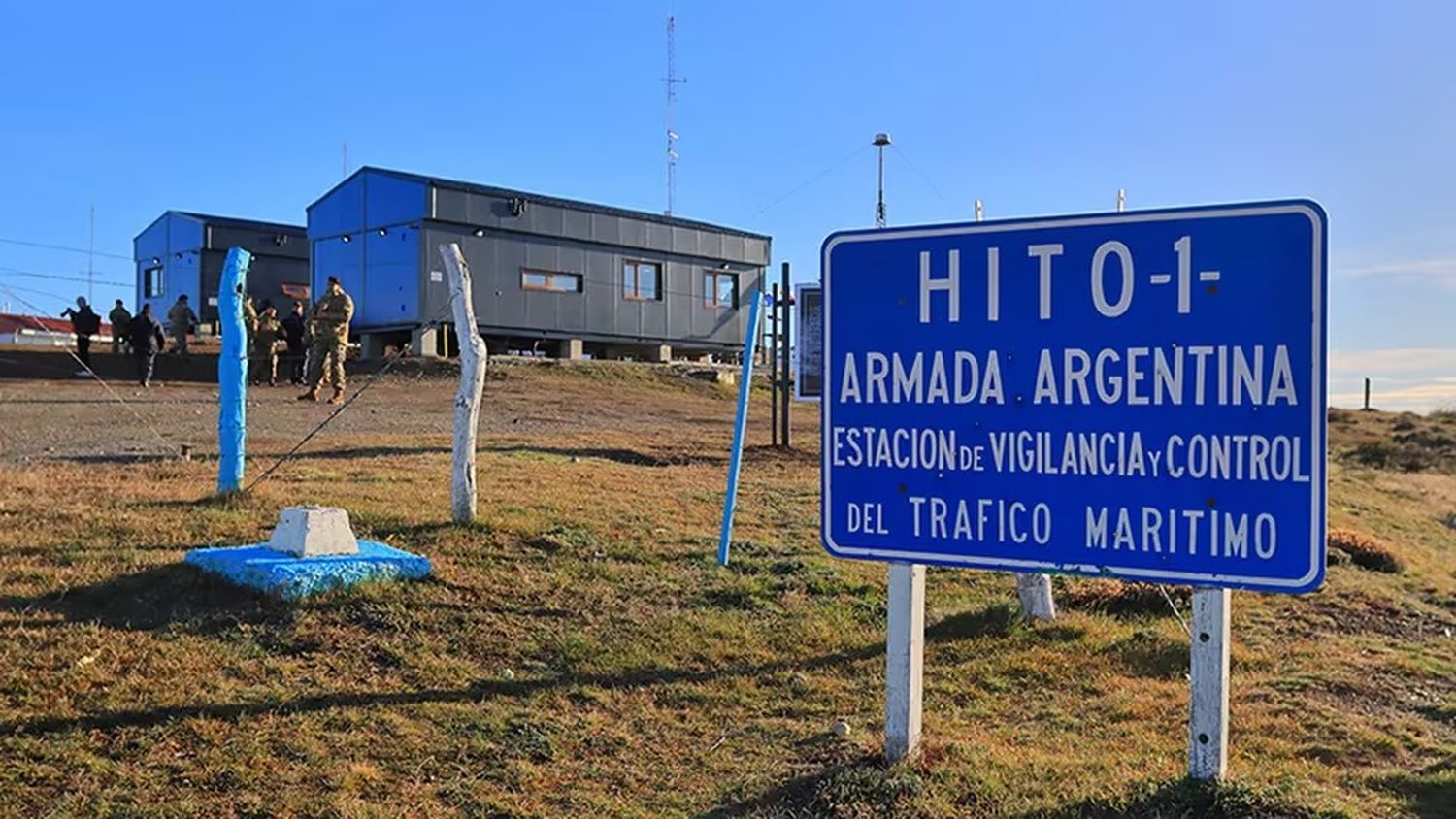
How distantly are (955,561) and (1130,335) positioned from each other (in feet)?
2.96

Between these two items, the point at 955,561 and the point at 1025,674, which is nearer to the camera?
the point at 955,561

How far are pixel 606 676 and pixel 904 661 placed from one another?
66.1 inches

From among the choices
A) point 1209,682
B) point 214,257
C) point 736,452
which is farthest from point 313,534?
point 214,257

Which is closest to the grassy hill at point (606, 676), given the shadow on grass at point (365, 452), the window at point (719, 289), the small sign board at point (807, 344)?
the shadow on grass at point (365, 452)

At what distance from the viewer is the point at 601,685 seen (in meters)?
5.00

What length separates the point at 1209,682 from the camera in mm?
3445

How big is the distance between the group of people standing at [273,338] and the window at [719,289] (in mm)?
11576

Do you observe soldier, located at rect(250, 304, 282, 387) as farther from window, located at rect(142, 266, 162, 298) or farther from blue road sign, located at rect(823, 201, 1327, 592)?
blue road sign, located at rect(823, 201, 1327, 592)

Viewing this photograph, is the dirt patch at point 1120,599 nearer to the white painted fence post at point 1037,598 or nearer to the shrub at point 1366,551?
the white painted fence post at point 1037,598

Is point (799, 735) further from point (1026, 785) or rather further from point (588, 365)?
point (588, 365)

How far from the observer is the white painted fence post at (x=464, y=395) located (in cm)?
699

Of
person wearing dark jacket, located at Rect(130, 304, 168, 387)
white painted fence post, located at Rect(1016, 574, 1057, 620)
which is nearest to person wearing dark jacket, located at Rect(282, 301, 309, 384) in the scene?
person wearing dark jacket, located at Rect(130, 304, 168, 387)

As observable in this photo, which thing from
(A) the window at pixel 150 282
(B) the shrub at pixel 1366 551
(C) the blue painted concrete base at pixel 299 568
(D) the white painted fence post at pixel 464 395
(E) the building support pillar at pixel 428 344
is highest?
(A) the window at pixel 150 282

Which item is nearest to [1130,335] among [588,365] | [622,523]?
[622,523]
